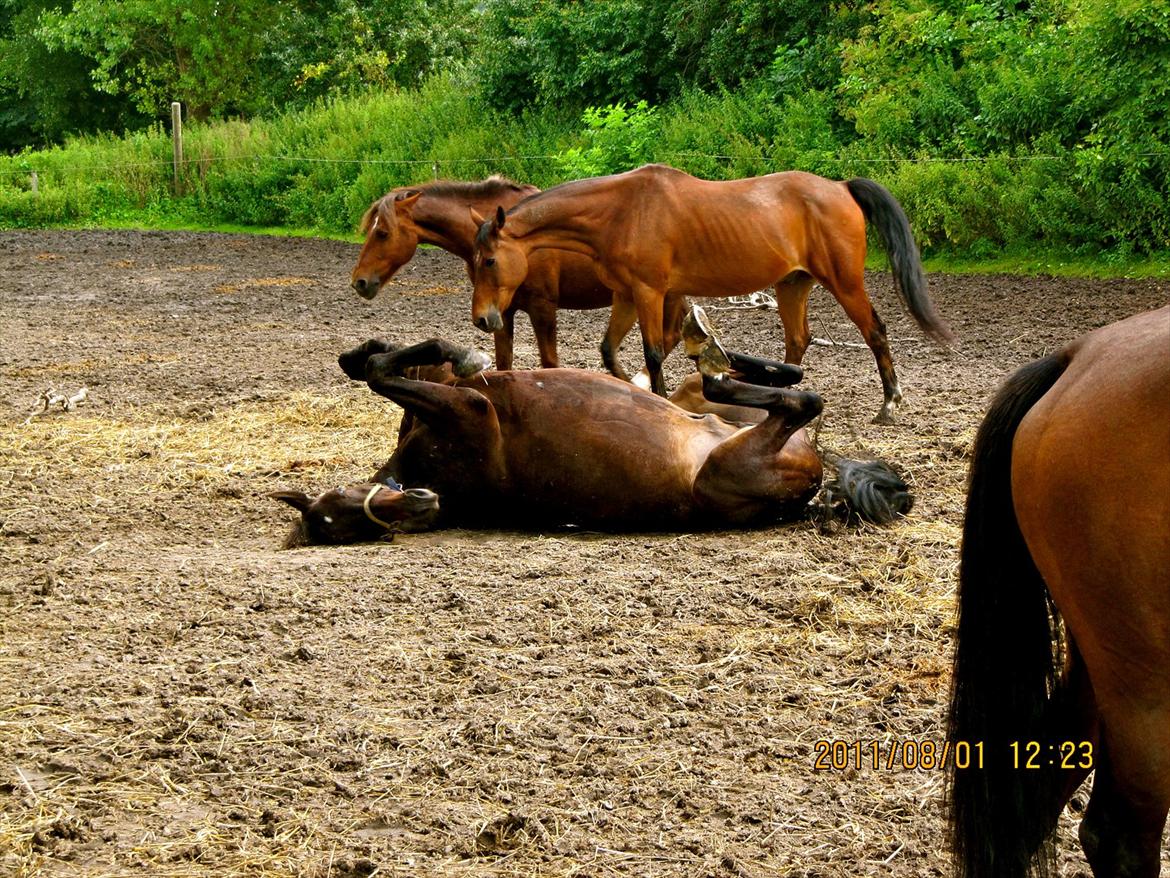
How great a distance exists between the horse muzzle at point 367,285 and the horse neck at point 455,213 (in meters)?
0.59

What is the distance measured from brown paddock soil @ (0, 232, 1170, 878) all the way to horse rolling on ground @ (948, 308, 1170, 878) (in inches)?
13.6

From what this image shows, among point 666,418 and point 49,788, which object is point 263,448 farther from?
point 49,788

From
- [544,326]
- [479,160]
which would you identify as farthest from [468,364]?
[479,160]

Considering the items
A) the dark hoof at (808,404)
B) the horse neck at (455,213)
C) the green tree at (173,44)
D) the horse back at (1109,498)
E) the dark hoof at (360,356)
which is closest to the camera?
the horse back at (1109,498)

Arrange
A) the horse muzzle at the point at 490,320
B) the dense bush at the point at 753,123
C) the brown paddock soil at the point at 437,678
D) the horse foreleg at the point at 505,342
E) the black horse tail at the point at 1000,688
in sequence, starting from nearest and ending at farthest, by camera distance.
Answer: the black horse tail at the point at 1000,688 → the brown paddock soil at the point at 437,678 → the horse muzzle at the point at 490,320 → the horse foreleg at the point at 505,342 → the dense bush at the point at 753,123

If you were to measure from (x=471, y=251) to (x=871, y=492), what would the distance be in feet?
13.3

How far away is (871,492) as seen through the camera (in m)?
5.47

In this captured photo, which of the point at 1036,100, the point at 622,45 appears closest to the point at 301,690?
the point at 1036,100

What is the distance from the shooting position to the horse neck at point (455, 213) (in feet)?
28.2

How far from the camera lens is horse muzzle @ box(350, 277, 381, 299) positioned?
29.5 feet

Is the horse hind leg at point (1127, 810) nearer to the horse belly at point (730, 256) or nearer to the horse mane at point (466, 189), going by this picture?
the horse belly at point (730, 256)

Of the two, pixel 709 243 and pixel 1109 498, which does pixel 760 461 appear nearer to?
pixel 709 243

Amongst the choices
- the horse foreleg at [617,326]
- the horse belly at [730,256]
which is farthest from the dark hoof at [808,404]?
the horse belly at [730,256]

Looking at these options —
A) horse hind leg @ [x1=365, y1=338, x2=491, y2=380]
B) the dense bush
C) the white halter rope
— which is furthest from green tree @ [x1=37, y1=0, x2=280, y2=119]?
the white halter rope
